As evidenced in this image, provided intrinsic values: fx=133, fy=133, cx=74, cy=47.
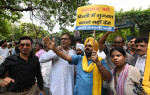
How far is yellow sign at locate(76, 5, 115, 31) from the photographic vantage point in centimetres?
234

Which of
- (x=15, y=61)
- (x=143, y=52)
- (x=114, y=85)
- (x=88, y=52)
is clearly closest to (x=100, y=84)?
(x=114, y=85)

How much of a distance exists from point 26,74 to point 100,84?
1.27 meters

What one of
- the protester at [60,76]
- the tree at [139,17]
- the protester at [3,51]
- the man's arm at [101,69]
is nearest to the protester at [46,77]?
the protester at [60,76]

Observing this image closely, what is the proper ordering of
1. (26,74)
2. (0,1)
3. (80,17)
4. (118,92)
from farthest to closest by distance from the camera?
1. (0,1)
2. (80,17)
3. (26,74)
4. (118,92)

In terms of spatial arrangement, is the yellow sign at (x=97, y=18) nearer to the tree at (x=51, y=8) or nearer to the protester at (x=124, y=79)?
the protester at (x=124, y=79)

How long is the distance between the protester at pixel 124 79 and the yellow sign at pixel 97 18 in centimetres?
53

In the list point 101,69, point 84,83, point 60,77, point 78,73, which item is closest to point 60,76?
point 60,77

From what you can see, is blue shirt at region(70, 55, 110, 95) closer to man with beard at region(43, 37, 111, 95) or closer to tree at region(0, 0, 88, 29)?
man with beard at region(43, 37, 111, 95)

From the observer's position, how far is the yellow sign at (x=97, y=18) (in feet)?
7.66

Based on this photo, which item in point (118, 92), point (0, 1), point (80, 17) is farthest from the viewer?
point (0, 1)

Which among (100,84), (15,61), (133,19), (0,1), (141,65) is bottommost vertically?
(100,84)

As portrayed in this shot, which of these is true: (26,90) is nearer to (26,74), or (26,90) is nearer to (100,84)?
(26,74)

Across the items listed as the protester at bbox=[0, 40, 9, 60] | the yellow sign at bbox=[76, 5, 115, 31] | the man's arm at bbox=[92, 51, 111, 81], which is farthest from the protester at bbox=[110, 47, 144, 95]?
the protester at bbox=[0, 40, 9, 60]

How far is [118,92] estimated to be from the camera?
1982 mm
